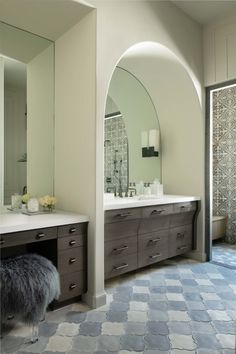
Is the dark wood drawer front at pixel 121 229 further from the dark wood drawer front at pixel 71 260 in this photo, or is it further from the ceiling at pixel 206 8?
the ceiling at pixel 206 8

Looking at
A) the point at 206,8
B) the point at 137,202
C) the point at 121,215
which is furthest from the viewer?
the point at 206,8

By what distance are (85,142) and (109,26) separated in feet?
3.40

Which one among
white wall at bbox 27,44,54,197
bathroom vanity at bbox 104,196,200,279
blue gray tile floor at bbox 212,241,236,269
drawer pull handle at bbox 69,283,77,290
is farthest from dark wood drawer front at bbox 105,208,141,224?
blue gray tile floor at bbox 212,241,236,269

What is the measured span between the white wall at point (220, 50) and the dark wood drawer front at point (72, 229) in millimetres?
2399

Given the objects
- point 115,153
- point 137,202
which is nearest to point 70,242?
point 137,202

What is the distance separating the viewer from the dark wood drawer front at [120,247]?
2434mm

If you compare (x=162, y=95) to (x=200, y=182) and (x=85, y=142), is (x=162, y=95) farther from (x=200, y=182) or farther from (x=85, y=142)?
(x=85, y=142)

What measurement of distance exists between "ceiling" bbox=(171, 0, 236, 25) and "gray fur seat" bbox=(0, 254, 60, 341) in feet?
9.99

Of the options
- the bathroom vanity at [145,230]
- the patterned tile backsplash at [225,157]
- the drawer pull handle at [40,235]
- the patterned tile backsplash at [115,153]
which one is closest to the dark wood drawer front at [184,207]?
the bathroom vanity at [145,230]

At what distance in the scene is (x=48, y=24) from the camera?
94.3 inches

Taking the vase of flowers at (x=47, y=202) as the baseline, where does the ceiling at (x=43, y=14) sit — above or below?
above

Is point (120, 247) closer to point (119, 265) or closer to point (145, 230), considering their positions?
point (119, 265)

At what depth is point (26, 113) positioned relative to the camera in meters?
2.65

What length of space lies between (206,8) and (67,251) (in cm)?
304
